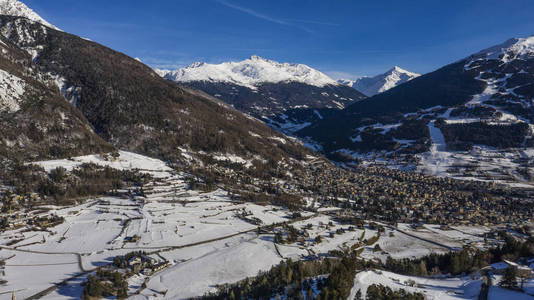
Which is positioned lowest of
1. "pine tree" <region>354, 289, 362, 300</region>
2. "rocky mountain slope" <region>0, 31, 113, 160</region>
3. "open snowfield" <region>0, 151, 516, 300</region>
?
"open snowfield" <region>0, 151, 516, 300</region>

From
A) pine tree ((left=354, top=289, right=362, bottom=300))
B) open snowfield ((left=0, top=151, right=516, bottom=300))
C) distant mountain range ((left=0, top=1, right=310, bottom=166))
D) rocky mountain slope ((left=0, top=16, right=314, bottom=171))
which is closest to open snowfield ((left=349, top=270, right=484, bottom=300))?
pine tree ((left=354, top=289, right=362, bottom=300))

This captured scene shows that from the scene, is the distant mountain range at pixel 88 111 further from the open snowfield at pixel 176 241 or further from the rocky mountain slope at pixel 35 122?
the open snowfield at pixel 176 241

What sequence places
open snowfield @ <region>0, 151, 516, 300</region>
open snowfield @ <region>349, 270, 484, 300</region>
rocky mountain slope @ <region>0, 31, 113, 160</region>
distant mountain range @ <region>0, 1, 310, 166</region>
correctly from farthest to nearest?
distant mountain range @ <region>0, 1, 310, 166</region>, rocky mountain slope @ <region>0, 31, 113, 160</region>, open snowfield @ <region>0, 151, 516, 300</region>, open snowfield @ <region>349, 270, 484, 300</region>

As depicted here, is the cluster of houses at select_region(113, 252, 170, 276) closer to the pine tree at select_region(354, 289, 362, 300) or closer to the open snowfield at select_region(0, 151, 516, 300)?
the open snowfield at select_region(0, 151, 516, 300)

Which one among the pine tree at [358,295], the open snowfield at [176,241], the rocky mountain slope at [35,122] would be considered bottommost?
the open snowfield at [176,241]

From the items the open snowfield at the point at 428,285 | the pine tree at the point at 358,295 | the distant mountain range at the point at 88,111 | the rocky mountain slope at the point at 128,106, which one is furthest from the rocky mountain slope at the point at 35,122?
the open snowfield at the point at 428,285

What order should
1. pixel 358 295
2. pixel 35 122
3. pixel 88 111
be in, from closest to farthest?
pixel 358 295 → pixel 35 122 → pixel 88 111

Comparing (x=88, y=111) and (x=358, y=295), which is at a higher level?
(x=88, y=111)

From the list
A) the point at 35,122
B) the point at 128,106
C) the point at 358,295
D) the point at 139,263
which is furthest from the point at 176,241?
the point at 128,106

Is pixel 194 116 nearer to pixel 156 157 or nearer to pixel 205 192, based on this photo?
pixel 156 157

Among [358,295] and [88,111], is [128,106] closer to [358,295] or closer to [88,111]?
[88,111]

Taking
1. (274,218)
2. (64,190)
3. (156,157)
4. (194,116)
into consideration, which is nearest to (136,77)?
(194,116)
